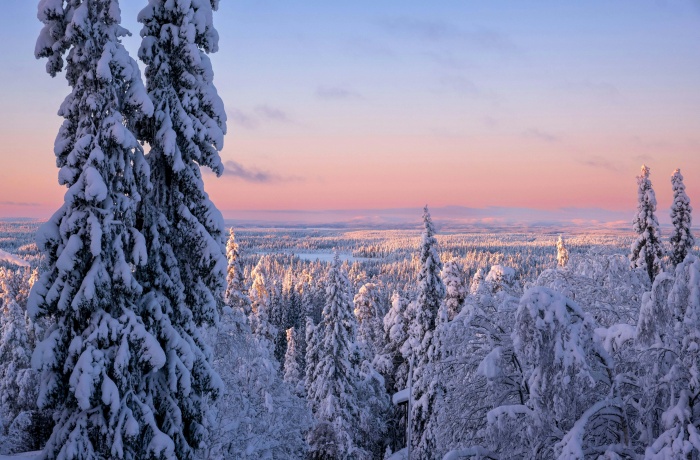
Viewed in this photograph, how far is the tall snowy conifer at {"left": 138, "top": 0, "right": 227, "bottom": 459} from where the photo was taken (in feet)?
36.8

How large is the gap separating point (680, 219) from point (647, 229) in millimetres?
2047

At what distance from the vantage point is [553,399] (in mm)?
9016

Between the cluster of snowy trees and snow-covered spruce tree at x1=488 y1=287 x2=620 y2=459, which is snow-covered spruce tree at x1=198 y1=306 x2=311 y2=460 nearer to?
snow-covered spruce tree at x1=488 y1=287 x2=620 y2=459

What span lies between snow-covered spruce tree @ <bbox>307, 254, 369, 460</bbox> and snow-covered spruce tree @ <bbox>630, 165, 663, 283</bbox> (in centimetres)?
1674

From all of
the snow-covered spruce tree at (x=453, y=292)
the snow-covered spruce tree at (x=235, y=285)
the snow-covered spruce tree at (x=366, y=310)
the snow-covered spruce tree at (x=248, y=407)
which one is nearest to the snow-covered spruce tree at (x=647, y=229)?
the snow-covered spruce tree at (x=453, y=292)

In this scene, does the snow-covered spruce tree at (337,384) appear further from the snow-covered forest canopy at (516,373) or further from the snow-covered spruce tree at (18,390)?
the snow-covered spruce tree at (18,390)

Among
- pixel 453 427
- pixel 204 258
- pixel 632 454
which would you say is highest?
pixel 204 258

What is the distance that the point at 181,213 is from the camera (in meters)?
11.5

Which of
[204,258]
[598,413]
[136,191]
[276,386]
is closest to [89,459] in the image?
[204,258]

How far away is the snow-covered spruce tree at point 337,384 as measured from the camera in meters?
30.0

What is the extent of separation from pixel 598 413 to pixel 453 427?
148 inches

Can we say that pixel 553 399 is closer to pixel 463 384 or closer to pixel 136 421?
pixel 463 384

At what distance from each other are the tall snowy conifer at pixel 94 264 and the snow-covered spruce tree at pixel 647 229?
1067 inches

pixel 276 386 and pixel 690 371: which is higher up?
pixel 690 371
